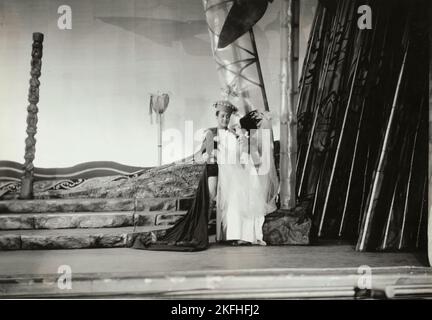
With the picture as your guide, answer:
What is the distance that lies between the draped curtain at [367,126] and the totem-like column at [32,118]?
9.06 feet

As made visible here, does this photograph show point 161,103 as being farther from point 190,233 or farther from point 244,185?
point 190,233

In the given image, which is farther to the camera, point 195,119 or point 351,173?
point 351,173

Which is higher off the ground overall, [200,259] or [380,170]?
[380,170]

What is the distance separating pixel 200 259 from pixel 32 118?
226cm

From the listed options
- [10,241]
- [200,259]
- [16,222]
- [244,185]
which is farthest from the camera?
[244,185]

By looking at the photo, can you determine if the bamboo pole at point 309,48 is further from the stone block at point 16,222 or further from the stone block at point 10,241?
the stone block at point 10,241

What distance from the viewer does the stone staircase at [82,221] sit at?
17.9 feet

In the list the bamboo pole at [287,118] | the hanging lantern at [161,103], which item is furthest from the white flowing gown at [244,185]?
the hanging lantern at [161,103]

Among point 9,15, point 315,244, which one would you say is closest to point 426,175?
point 315,244

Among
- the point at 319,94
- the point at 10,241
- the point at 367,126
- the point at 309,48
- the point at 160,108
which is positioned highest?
the point at 309,48

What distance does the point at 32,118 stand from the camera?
5633 millimetres

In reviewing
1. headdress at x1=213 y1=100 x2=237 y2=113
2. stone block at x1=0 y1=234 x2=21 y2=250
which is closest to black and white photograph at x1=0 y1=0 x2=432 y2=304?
headdress at x1=213 y1=100 x2=237 y2=113

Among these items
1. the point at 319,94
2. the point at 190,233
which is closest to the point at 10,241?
the point at 190,233
